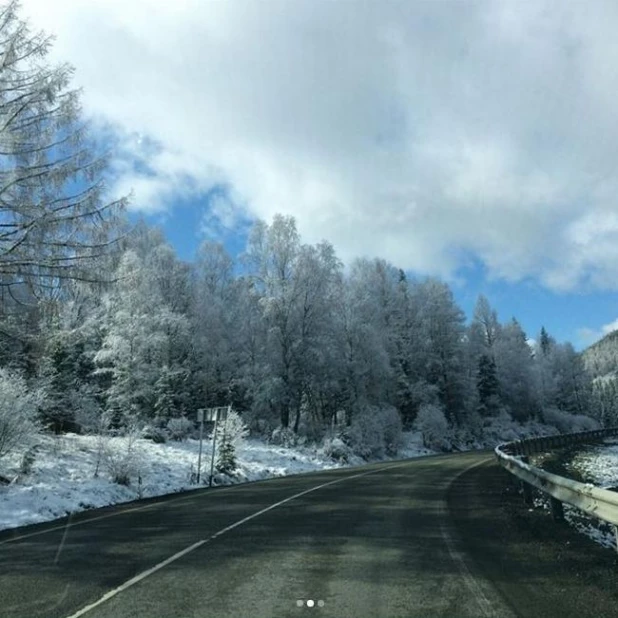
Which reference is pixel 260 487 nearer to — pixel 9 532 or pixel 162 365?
pixel 9 532

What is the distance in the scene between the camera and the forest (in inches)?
543

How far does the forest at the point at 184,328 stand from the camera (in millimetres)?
13781

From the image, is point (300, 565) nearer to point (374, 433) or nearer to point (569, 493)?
point (569, 493)

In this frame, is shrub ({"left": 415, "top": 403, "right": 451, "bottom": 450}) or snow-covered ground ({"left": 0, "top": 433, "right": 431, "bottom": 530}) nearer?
snow-covered ground ({"left": 0, "top": 433, "right": 431, "bottom": 530})

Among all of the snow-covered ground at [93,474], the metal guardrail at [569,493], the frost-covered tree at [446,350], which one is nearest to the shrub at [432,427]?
the frost-covered tree at [446,350]

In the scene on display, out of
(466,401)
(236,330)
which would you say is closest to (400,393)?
(466,401)

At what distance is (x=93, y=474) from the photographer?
1792cm

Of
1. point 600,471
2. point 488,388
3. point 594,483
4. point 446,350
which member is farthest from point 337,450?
point 488,388

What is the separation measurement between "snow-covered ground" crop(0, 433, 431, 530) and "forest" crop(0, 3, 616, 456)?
129 cm

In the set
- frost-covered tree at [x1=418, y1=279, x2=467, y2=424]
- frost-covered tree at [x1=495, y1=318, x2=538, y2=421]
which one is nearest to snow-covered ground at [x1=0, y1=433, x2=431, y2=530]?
frost-covered tree at [x1=418, y1=279, x2=467, y2=424]

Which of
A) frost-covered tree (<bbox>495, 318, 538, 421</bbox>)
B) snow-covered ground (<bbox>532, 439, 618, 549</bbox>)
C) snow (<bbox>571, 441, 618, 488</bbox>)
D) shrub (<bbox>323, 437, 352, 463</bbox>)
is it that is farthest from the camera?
frost-covered tree (<bbox>495, 318, 538, 421</bbox>)

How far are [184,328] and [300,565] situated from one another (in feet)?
98.8

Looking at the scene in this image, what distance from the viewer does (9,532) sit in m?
10.7

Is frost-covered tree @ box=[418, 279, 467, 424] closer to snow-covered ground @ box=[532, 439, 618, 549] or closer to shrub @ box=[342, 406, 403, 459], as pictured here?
shrub @ box=[342, 406, 403, 459]
